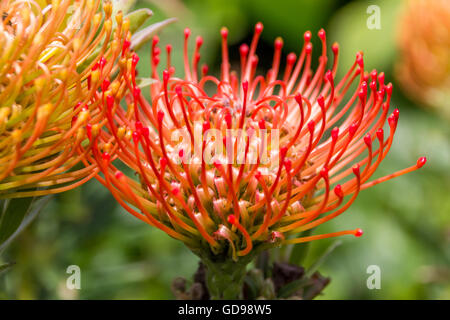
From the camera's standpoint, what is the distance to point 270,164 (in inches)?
38.6

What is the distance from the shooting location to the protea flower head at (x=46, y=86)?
0.80 metres

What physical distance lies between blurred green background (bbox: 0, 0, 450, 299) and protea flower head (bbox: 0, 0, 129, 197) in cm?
55

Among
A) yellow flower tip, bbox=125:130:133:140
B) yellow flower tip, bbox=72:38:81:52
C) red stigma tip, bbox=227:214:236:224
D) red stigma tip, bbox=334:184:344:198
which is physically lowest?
red stigma tip, bbox=227:214:236:224

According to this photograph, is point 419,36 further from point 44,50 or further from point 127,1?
point 44,50

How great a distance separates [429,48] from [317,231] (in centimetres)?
95

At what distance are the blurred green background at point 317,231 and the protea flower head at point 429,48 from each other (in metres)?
0.13

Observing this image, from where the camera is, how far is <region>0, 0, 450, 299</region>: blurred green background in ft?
5.30

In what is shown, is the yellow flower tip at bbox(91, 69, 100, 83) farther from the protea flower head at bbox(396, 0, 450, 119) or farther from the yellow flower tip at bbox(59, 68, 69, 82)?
the protea flower head at bbox(396, 0, 450, 119)

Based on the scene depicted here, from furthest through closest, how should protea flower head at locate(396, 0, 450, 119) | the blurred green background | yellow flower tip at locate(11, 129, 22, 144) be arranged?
1. protea flower head at locate(396, 0, 450, 119)
2. the blurred green background
3. yellow flower tip at locate(11, 129, 22, 144)

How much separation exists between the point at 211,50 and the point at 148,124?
2.47m

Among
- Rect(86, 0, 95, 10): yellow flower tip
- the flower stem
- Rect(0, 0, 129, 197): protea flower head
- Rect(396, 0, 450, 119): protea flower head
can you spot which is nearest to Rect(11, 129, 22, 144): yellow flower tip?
Rect(0, 0, 129, 197): protea flower head

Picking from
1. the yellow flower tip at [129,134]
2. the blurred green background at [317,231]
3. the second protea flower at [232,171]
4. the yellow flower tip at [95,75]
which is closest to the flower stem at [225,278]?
the second protea flower at [232,171]

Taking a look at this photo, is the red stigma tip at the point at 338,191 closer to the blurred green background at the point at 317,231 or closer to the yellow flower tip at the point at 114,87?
the yellow flower tip at the point at 114,87

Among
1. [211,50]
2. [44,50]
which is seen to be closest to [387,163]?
[211,50]
